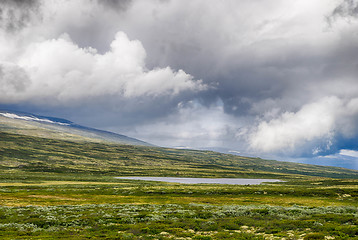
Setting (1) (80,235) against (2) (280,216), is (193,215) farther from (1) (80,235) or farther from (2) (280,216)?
(1) (80,235)

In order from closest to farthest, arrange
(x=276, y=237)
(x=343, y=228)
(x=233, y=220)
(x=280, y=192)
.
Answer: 1. (x=276, y=237)
2. (x=343, y=228)
3. (x=233, y=220)
4. (x=280, y=192)

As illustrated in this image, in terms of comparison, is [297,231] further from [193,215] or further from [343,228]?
[193,215]

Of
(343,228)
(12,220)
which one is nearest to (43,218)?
(12,220)

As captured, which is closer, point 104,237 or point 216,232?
point 104,237

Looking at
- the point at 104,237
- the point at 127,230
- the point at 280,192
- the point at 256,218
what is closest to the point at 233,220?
the point at 256,218

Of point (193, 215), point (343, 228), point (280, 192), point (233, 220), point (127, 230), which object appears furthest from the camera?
point (280, 192)

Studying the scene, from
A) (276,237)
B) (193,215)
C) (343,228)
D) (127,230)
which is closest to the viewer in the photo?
(276,237)

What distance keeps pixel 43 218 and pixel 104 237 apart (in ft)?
52.3

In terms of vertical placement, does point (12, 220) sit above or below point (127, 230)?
below

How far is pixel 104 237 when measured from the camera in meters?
26.1

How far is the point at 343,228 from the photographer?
87.8 feet

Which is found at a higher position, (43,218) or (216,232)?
(216,232)

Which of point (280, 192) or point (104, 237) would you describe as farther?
point (280, 192)

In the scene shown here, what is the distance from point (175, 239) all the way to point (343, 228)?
748 inches
